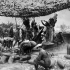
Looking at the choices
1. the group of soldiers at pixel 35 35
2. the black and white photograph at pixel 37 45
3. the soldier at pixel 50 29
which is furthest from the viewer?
the soldier at pixel 50 29

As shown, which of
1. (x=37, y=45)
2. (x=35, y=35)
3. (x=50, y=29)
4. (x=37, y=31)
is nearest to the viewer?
(x=37, y=45)

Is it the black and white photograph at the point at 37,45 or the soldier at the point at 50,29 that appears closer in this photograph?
the black and white photograph at the point at 37,45

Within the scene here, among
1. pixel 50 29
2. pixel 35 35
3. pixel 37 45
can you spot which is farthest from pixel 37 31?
pixel 37 45

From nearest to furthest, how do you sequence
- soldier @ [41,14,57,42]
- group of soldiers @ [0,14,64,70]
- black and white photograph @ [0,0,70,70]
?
black and white photograph @ [0,0,70,70]
group of soldiers @ [0,14,64,70]
soldier @ [41,14,57,42]

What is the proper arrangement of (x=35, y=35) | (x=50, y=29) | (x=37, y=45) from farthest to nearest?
(x=35, y=35), (x=50, y=29), (x=37, y=45)

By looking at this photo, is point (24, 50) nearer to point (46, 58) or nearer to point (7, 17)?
point (46, 58)

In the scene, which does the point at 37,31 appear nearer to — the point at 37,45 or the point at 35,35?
the point at 35,35

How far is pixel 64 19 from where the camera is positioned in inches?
744

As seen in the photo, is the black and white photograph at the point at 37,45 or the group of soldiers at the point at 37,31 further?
the group of soldiers at the point at 37,31

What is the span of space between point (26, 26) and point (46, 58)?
4.82 meters

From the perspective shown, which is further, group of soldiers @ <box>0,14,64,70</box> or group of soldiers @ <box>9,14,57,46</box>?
group of soldiers @ <box>9,14,57,46</box>

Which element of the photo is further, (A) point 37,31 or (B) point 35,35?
(A) point 37,31

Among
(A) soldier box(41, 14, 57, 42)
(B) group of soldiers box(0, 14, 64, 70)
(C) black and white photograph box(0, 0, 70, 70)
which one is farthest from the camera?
(A) soldier box(41, 14, 57, 42)

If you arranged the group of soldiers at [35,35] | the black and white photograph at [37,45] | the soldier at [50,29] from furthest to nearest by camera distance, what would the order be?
the soldier at [50,29], the group of soldiers at [35,35], the black and white photograph at [37,45]
